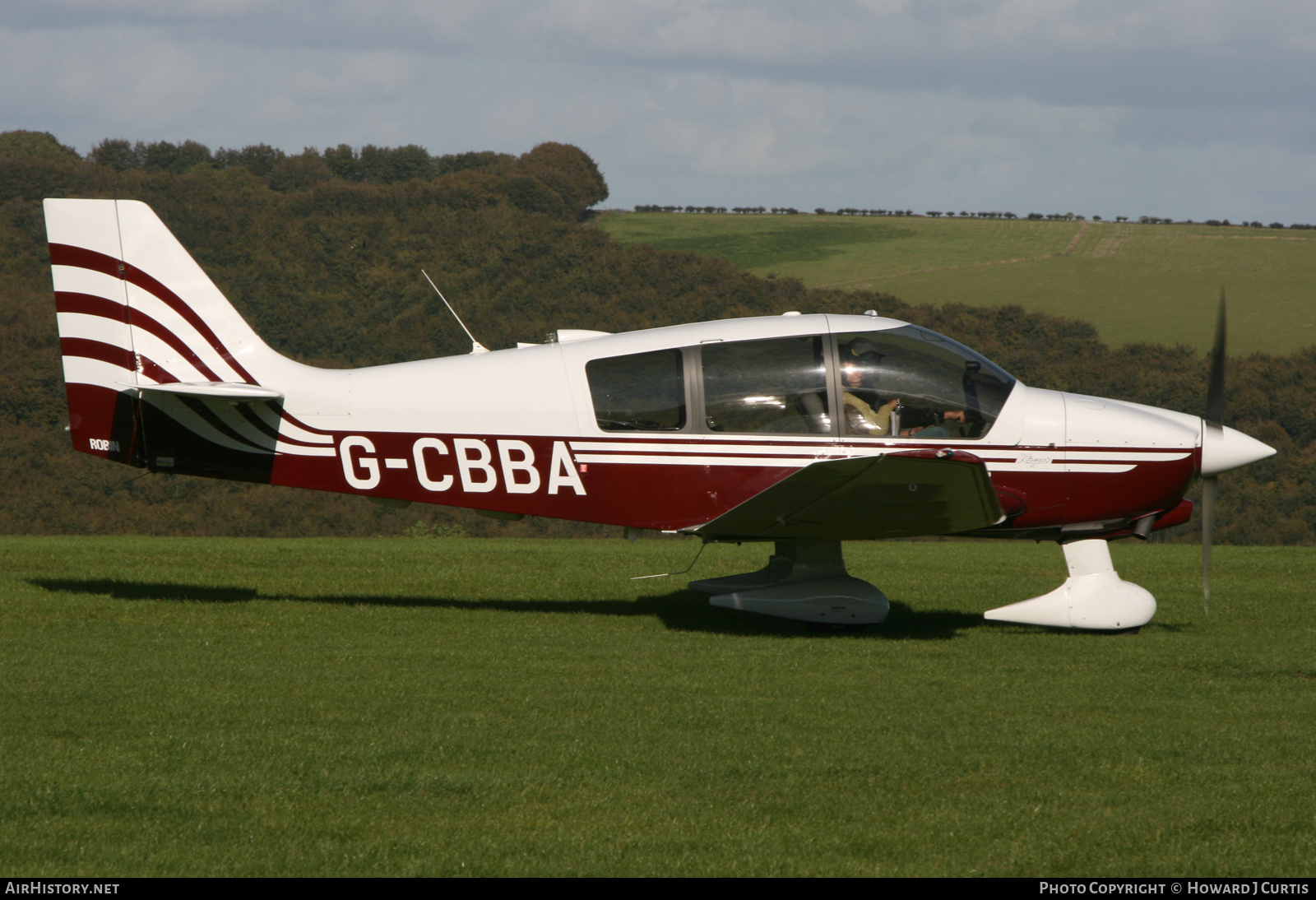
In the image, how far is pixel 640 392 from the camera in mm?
8484

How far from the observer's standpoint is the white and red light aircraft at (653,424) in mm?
8320

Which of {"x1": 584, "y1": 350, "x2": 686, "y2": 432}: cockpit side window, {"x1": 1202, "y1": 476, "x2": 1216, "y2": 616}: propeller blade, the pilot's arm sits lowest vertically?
{"x1": 1202, "y1": 476, "x2": 1216, "y2": 616}: propeller blade

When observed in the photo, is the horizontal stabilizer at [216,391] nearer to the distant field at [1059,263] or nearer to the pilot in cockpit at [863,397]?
the pilot in cockpit at [863,397]

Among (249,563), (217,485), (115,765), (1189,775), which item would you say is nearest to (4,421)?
(217,485)

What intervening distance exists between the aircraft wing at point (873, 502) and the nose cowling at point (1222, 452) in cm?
178

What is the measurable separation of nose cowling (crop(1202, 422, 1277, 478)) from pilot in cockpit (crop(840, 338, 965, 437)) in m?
2.06

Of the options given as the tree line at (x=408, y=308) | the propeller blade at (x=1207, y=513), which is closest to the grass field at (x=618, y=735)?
the propeller blade at (x=1207, y=513)

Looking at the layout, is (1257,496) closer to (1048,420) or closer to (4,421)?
(1048,420)

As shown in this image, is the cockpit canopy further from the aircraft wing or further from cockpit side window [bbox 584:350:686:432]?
the aircraft wing

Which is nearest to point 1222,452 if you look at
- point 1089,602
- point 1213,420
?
point 1213,420

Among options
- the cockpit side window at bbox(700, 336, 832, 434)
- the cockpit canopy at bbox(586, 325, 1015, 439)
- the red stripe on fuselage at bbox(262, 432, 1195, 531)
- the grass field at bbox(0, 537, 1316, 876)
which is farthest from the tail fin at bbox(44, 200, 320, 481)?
the cockpit side window at bbox(700, 336, 832, 434)

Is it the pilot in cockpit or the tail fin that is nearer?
the pilot in cockpit

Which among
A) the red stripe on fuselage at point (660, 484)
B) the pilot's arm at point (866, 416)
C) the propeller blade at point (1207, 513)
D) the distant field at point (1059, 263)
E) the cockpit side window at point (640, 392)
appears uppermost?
the distant field at point (1059, 263)

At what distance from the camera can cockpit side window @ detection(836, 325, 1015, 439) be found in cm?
830
